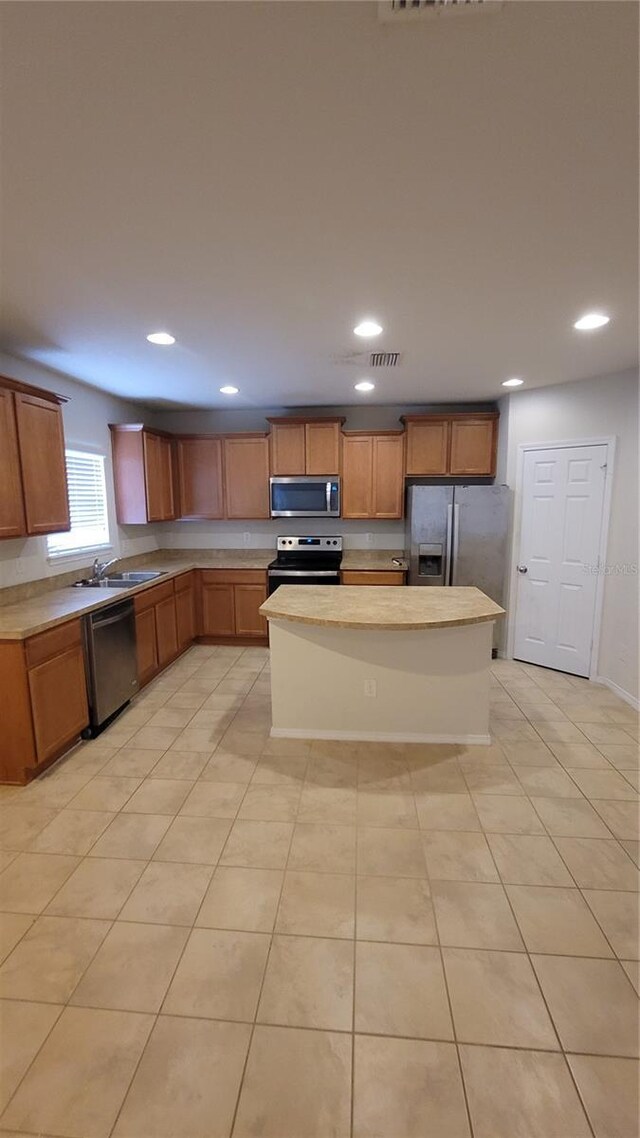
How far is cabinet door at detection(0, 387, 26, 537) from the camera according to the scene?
2752 mm

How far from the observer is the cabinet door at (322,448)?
4.91 meters

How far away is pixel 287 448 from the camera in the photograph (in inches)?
196

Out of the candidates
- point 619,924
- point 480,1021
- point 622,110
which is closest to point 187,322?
point 622,110

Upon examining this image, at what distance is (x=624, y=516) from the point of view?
368 centimetres

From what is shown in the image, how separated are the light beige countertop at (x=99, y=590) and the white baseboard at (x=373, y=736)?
1.54 metres

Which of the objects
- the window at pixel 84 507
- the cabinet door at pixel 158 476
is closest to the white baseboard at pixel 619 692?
the cabinet door at pixel 158 476

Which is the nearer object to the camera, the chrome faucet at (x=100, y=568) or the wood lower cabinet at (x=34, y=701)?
the wood lower cabinet at (x=34, y=701)

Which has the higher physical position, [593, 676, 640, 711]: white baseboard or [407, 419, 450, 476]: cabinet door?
[407, 419, 450, 476]: cabinet door

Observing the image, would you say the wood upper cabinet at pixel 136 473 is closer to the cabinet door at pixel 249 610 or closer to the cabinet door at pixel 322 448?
the cabinet door at pixel 249 610

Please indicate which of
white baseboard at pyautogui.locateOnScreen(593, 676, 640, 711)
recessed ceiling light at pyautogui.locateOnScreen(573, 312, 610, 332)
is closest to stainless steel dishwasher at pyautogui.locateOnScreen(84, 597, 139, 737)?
recessed ceiling light at pyautogui.locateOnScreen(573, 312, 610, 332)

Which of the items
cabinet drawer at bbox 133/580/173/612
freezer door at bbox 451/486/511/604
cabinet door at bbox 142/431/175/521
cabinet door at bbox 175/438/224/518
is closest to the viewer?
cabinet drawer at bbox 133/580/173/612

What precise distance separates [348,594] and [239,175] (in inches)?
95.4

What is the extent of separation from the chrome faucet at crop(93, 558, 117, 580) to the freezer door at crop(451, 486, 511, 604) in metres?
3.26

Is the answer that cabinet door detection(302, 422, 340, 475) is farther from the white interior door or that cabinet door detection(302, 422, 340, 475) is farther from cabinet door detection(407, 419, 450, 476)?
the white interior door
